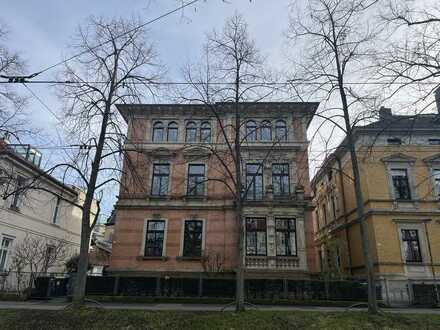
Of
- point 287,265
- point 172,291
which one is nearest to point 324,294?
point 287,265

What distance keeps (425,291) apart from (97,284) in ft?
68.6

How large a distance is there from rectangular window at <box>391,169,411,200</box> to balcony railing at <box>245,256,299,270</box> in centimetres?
961

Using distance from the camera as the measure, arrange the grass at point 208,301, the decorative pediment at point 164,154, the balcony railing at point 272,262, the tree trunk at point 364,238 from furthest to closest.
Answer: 1. the decorative pediment at point 164,154
2. the balcony railing at point 272,262
3. the grass at point 208,301
4. the tree trunk at point 364,238

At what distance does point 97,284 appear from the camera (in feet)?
63.0

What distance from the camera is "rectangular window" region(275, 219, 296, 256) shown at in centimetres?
2207

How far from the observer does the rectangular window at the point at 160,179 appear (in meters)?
24.6

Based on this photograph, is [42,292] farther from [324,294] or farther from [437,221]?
[437,221]

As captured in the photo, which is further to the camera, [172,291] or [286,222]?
[286,222]

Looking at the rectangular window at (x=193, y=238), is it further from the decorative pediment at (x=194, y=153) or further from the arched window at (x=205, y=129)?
the arched window at (x=205, y=129)

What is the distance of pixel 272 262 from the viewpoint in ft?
70.0

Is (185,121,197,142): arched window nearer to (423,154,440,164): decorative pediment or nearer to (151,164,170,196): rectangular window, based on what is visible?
(151,164,170,196): rectangular window

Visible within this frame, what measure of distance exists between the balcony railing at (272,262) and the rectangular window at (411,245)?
822 centimetres

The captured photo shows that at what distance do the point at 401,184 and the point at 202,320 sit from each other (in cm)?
2050

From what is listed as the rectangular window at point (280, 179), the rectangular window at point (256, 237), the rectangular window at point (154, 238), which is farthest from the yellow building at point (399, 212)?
the rectangular window at point (154, 238)
